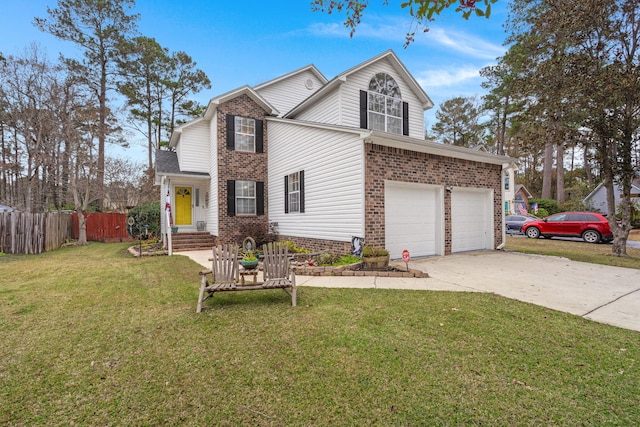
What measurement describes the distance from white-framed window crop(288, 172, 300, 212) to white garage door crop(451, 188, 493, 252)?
522 cm

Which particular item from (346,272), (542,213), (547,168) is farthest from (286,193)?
(542,213)

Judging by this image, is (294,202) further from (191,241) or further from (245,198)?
(191,241)

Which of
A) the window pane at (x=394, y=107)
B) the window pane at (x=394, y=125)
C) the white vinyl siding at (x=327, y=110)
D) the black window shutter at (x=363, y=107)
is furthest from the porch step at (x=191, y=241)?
the window pane at (x=394, y=107)

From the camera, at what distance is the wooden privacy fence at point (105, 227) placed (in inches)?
654

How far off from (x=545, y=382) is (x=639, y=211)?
2703cm

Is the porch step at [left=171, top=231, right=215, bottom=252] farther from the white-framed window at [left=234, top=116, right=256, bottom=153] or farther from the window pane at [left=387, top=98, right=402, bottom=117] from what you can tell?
the window pane at [left=387, top=98, right=402, bottom=117]

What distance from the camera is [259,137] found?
12930 mm

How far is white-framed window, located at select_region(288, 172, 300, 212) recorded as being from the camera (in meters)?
10.7

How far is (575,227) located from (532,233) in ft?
7.16

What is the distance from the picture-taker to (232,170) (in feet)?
40.2

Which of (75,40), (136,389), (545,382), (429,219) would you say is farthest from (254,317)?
(75,40)

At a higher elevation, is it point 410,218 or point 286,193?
point 286,193

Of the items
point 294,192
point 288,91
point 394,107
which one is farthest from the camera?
point 288,91

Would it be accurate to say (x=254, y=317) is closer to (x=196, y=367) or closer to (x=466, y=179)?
(x=196, y=367)
